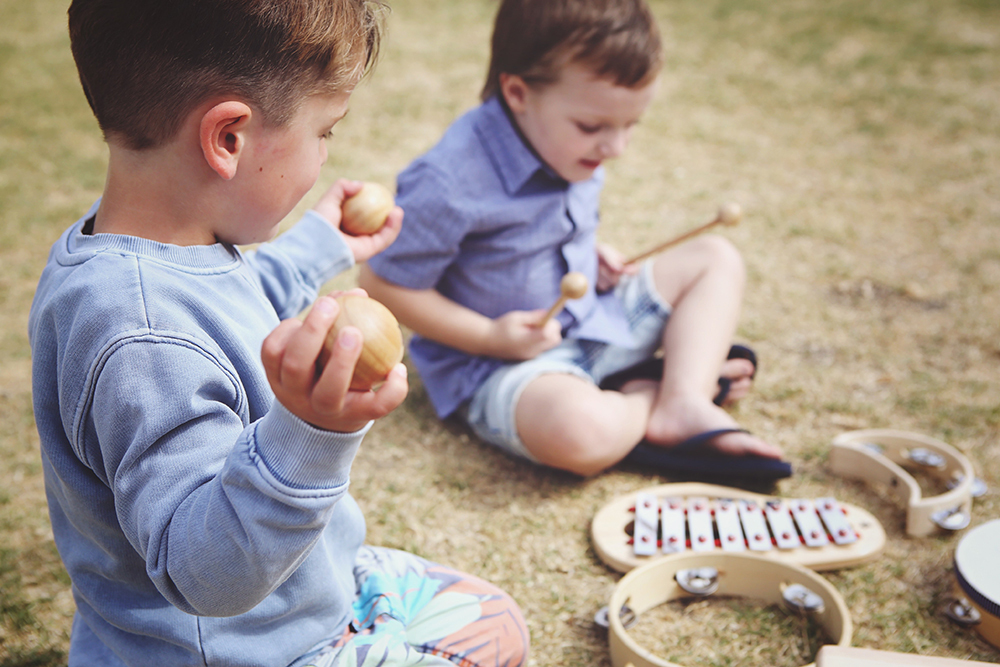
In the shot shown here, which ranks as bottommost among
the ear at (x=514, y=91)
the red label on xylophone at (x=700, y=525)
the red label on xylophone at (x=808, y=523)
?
the red label on xylophone at (x=700, y=525)

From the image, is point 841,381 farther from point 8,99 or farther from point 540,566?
point 8,99

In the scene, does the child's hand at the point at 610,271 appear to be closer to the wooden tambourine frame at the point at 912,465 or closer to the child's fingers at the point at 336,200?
the wooden tambourine frame at the point at 912,465

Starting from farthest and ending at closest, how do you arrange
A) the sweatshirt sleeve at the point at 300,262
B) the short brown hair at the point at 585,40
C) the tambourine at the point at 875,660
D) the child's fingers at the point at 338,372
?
the short brown hair at the point at 585,40, the sweatshirt sleeve at the point at 300,262, the tambourine at the point at 875,660, the child's fingers at the point at 338,372

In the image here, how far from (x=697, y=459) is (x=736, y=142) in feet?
5.70

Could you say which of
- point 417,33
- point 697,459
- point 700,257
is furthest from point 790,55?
point 697,459

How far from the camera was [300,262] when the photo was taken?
3.47 ft

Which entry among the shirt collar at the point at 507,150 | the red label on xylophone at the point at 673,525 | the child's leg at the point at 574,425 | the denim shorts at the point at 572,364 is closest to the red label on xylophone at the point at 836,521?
the red label on xylophone at the point at 673,525

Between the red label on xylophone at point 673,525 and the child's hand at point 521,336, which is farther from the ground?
the child's hand at point 521,336

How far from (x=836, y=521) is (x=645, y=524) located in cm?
29

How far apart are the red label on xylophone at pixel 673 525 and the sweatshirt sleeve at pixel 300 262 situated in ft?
2.08

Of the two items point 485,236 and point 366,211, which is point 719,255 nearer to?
point 485,236

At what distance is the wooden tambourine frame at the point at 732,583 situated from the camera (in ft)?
3.57

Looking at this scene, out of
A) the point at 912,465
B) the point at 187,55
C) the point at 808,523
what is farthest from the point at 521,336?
the point at 187,55

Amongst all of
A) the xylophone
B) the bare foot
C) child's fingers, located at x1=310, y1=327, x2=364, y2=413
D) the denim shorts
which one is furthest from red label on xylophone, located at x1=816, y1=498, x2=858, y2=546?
child's fingers, located at x1=310, y1=327, x2=364, y2=413
